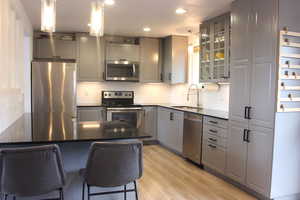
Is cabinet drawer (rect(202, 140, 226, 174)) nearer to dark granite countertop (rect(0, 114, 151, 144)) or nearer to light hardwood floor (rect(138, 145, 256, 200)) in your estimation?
light hardwood floor (rect(138, 145, 256, 200))

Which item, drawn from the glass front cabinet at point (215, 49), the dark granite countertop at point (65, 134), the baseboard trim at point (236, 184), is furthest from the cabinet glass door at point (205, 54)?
the dark granite countertop at point (65, 134)

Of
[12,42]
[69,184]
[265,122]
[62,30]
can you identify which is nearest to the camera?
[69,184]

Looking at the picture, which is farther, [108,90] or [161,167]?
[108,90]

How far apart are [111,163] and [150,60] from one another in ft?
14.3

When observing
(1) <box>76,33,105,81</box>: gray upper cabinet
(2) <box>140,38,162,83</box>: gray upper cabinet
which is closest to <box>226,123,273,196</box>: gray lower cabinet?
(2) <box>140,38,162,83</box>: gray upper cabinet

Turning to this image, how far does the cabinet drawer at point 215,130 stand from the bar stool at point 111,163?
1.99 m

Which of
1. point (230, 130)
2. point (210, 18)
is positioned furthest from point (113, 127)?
point (210, 18)

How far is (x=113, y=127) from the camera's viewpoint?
105 inches

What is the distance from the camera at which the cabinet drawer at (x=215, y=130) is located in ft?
11.8

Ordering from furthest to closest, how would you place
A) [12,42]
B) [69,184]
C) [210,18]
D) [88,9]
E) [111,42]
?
1. [111,42]
2. [210,18]
3. [88,9]
4. [12,42]
5. [69,184]

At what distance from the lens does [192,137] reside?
4348 millimetres

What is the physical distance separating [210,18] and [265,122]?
2.07 meters

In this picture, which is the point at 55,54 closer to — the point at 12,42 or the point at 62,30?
the point at 62,30

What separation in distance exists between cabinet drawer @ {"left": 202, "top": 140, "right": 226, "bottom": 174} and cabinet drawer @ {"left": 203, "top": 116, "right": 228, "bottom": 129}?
1.07 feet
